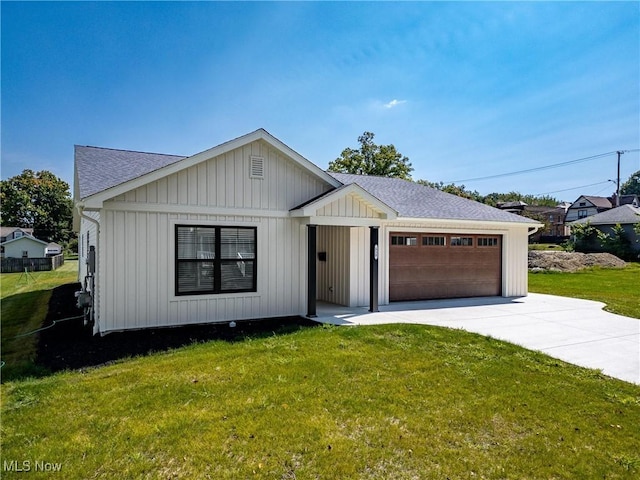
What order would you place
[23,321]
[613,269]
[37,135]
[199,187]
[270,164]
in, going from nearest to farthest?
[199,187], [270,164], [23,321], [37,135], [613,269]

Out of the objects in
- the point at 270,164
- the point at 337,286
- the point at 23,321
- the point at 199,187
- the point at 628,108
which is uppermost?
the point at 628,108

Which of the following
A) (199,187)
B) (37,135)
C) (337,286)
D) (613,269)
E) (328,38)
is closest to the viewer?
(199,187)

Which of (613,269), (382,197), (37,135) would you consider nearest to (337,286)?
(382,197)

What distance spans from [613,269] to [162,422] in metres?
29.0

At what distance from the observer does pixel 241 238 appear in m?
8.27

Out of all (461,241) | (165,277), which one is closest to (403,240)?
(461,241)

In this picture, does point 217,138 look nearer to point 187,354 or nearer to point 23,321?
Result: point 23,321

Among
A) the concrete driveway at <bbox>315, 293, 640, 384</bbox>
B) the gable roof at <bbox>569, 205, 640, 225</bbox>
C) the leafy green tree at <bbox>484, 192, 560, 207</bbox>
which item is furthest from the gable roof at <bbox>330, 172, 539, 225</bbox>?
the leafy green tree at <bbox>484, 192, 560, 207</bbox>

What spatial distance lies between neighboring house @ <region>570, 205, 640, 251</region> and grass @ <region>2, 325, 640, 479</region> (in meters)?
35.1

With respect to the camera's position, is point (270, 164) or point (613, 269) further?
point (613, 269)

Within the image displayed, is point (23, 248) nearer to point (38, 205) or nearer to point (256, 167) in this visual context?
point (38, 205)

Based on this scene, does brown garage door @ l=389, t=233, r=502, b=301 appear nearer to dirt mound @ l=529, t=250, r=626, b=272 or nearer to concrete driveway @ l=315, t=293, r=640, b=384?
concrete driveway @ l=315, t=293, r=640, b=384

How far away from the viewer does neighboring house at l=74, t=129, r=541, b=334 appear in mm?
7227

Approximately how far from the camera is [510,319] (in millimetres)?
8719
